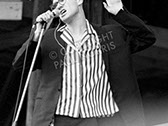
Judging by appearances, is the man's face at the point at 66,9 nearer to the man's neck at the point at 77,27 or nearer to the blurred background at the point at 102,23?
the man's neck at the point at 77,27

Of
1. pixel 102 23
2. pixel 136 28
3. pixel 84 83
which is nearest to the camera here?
pixel 84 83

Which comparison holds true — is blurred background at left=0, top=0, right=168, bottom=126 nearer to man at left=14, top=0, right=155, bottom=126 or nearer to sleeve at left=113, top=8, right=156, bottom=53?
man at left=14, top=0, right=155, bottom=126

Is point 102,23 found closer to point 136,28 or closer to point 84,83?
point 136,28

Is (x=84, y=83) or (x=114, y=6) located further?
(x=114, y=6)

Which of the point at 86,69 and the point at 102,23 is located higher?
the point at 102,23

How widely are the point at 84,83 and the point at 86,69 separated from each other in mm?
79

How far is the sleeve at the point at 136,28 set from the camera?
2.30 m

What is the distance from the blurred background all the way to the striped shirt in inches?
25.6

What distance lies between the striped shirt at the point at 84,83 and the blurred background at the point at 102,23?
65 centimetres

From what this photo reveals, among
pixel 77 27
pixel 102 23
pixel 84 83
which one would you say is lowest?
pixel 84 83

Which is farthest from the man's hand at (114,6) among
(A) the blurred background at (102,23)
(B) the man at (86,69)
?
(A) the blurred background at (102,23)

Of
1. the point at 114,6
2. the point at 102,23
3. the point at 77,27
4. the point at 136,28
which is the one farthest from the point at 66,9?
the point at 102,23

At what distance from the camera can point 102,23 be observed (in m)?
3.26

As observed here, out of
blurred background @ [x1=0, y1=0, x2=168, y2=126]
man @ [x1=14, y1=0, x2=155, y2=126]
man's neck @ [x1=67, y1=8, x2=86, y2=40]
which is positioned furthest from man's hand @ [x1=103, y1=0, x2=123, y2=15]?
blurred background @ [x1=0, y1=0, x2=168, y2=126]
